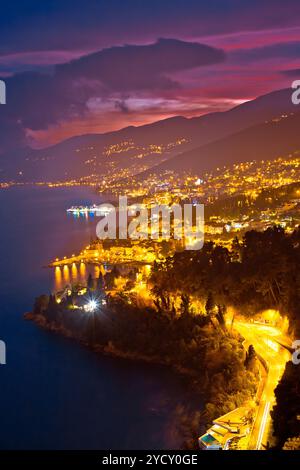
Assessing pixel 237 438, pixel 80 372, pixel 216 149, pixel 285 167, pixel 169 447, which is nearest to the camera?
pixel 237 438

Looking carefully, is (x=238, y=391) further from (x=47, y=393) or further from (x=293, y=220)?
(x=293, y=220)

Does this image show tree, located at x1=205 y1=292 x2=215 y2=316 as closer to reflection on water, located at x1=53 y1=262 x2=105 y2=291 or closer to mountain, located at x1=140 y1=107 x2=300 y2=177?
reflection on water, located at x1=53 y1=262 x2=105 y2=291

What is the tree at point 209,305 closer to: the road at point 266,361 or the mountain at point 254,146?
the road at point 266,361

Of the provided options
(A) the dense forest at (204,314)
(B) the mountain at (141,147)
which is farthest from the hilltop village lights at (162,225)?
(B) the mountain at (141,147)

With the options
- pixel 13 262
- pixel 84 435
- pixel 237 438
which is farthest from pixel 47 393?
pixel 13 262

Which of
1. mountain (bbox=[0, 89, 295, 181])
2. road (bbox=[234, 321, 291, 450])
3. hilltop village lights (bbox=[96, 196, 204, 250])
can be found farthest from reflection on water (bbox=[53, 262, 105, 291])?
mountain (bbox=[0, 89, 295, 181])
